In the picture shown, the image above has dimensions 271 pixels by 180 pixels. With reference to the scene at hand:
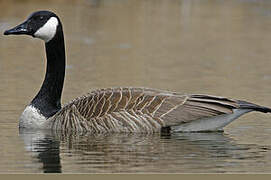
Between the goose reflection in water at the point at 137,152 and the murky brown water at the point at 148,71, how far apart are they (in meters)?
0.01

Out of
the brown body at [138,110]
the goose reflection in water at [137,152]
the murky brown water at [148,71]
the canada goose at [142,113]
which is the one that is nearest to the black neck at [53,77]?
the canada goose at [142,113]

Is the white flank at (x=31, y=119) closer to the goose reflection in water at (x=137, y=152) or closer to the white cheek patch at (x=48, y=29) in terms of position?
the goose reflection in water at (x=137, y=152)

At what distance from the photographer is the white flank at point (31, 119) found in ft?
40.9

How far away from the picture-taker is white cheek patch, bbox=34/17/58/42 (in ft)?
42.1

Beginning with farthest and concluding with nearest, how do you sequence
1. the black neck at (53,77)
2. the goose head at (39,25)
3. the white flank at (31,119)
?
the black neck at (53,77) < the goose head at (39,25) < the white flank at (31,119)

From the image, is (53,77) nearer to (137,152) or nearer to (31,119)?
(31,119)

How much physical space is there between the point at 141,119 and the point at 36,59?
28.7 feet

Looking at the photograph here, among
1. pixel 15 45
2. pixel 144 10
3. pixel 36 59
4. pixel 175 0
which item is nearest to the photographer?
pixel 36 59

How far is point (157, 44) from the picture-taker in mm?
23594

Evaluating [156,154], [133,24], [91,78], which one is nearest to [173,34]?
[133,24]

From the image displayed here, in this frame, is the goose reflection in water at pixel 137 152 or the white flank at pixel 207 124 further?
the white flank at pixel 207 124

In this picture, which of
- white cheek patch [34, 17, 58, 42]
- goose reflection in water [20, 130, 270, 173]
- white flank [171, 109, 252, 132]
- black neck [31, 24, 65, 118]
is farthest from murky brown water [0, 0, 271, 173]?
white cheek patch [34, 17, 58, 42]

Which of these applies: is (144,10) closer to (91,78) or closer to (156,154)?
(91,78)

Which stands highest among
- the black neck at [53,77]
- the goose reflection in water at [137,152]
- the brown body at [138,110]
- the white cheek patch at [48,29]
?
the white cheek patch at [48,29]
